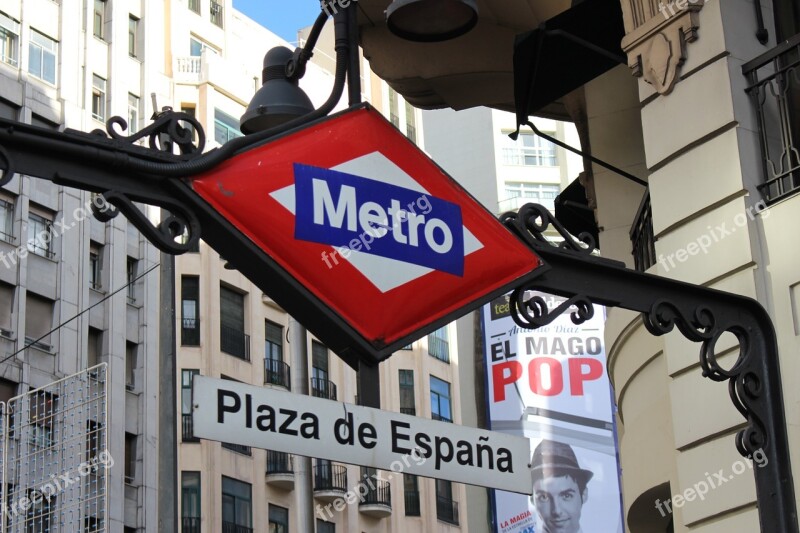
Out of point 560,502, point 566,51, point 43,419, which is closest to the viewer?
point 566,51

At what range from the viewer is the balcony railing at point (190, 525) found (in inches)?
1813

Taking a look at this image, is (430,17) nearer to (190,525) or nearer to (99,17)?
(190,525)

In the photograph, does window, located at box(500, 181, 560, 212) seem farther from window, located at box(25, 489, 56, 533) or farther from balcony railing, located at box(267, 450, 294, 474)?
window, located at box(25, 489, 56, 533)

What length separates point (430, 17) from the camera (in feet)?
22.7

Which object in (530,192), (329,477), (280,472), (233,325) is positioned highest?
(530,192)

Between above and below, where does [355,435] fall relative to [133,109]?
below

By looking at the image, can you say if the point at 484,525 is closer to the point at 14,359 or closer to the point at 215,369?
the point at 215,369

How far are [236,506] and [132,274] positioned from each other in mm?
7764

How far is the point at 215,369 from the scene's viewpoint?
161 ft

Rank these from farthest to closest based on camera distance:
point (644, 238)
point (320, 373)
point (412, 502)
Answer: point (412, 502) < point (320, 373) < point (644, 238)

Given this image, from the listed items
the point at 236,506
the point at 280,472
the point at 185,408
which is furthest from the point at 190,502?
the point at 280,472

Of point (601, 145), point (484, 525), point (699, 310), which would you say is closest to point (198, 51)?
point (484, 525)

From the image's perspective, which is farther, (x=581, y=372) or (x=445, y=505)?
(x=445, y=505)

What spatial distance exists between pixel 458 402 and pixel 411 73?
45611 millimetres
